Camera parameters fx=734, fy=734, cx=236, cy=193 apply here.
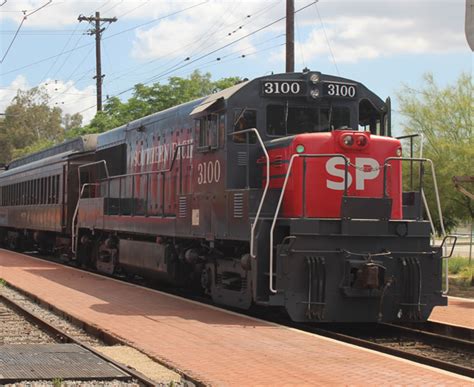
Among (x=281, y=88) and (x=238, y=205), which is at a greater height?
(x=281, y=88)

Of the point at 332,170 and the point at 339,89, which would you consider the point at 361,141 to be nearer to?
the point at 332,170

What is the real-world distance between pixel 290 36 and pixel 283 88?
9.07 metres

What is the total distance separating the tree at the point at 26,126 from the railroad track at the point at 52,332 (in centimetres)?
8208

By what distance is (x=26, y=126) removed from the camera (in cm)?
9306

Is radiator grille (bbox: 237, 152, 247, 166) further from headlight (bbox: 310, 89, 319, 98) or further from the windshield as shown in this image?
headlight (bbox: 310, 89, 319, 98)

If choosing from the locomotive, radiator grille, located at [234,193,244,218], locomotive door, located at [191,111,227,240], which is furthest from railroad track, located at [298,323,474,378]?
locomotive door, located at [191,111,227,240]

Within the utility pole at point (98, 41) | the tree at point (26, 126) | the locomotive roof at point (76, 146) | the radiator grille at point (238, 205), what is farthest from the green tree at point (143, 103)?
the tree at point (26, 126)

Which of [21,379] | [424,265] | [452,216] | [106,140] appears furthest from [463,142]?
[21,379]

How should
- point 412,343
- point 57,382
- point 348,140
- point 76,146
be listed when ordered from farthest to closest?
point 76,146, point 348,140, point 412,343, point 57,382

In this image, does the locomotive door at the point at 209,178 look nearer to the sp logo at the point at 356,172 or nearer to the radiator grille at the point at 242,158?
the radiator grille at the point at 242,158

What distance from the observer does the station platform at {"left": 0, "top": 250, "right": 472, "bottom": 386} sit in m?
6.94

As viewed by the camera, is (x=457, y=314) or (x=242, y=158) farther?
(x=457, y=314)

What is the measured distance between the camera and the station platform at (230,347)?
694 cm

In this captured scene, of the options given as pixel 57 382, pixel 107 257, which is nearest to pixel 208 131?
pixel 57 382
